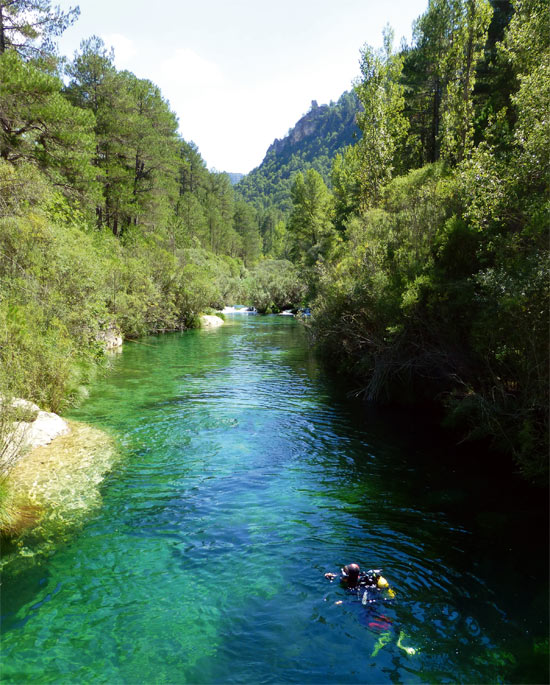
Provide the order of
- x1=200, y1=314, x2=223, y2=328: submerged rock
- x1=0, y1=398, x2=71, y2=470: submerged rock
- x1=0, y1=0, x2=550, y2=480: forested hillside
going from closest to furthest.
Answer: x1=0, y1=0, x2=550, y2=480: forested hillside → x1=0, y1=398, x2=71, y2=470: submerged rock → x1=200, y1=314, x2=223, y2=328: submerged rock

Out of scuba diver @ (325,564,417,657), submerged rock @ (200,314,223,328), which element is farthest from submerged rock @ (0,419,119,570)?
submerged rock @ (200,314,223,328)

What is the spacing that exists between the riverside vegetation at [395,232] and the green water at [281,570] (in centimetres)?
224

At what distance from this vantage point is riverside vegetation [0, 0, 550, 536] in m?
9.11

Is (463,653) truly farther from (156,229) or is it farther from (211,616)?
(156,229)

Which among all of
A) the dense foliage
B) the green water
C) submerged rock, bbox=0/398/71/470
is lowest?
the green water

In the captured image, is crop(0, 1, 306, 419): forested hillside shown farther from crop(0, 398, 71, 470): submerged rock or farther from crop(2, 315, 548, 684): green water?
crop(2, 315, 548, 684): green water

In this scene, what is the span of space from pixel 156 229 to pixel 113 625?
42.8m

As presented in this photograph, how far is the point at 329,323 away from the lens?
19.2 metres

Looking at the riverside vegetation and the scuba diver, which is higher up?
the riverside vegetation

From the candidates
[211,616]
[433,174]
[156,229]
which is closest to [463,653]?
[211,616]

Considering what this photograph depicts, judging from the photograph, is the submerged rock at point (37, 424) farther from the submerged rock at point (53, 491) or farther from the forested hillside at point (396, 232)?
the forested hillside at point (396, 232)

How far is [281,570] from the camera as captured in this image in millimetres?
6527

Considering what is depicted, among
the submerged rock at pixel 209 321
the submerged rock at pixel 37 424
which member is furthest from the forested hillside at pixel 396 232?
the submerged rock at pixel 209 321

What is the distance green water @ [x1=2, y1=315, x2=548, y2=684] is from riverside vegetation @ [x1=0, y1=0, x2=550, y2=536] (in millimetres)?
2245
